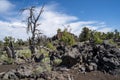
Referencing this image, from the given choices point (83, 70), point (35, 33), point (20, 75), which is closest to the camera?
point (20, 75)

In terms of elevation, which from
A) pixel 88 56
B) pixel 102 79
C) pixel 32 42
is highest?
pixel 32 42

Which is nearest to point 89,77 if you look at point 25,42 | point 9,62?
point 9,62

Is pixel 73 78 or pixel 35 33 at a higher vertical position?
pixel 35 33

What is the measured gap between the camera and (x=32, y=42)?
34.5 meters

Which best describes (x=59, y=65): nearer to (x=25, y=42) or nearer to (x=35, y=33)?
(x=35, y=33)

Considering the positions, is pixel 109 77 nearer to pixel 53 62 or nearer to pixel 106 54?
pixel 106 54

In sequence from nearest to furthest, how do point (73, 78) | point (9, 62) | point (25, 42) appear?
point (73, 78) < point (9, 62) < point (25, 42)

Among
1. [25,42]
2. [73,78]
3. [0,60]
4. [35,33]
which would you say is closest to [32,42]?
[35,33]

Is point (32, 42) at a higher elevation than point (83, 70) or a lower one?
higher

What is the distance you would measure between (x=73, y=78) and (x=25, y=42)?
154ft

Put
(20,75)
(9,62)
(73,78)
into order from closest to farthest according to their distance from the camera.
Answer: (20,75), (73,78), (9,62)

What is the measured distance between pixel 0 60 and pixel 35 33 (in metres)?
7.19

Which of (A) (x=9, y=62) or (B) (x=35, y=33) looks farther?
(B) (x=35, y=33)

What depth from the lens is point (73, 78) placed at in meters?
19.1
